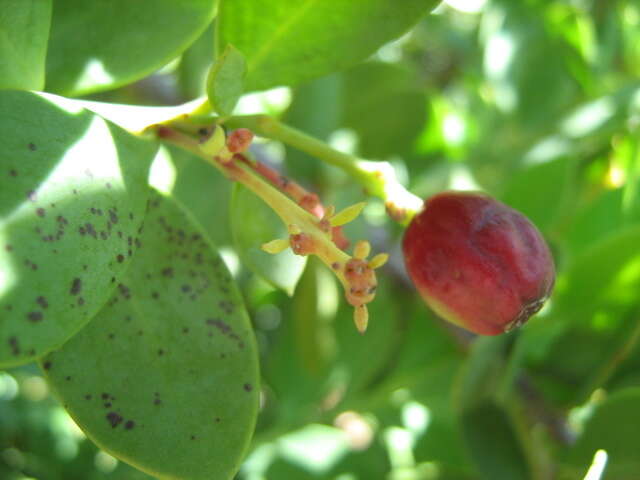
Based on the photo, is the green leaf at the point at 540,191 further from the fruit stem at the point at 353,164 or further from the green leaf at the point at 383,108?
the fruit stem at the point at 353,164

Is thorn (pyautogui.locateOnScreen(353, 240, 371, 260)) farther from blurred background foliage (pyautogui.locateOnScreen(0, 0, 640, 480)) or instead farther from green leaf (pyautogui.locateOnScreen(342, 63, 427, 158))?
green leaf (pyautogui.locateOnScreen(342, 63, 427, 158))

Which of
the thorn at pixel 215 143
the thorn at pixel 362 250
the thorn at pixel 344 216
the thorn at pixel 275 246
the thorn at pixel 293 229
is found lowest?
the thorn at pixel 362 250

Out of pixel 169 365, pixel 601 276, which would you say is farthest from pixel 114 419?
pixel 601 276

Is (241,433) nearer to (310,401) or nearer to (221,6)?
(221,6)

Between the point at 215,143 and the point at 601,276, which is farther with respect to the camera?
the point at 601,276

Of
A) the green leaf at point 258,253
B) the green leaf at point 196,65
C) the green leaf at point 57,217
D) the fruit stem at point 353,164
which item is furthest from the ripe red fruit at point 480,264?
the green leaf at point 196,65

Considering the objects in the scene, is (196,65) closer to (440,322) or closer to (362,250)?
(440,322)
